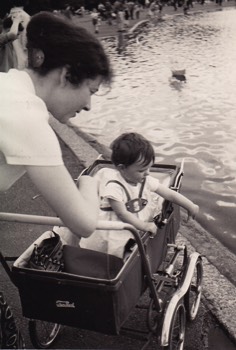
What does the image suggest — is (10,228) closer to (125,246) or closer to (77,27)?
(125,246)

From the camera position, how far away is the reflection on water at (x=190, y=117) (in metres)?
5.59

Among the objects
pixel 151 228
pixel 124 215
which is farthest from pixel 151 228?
pixel 124 215

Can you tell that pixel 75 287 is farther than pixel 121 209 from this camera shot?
No

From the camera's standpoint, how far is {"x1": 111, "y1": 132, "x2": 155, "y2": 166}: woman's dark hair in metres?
→ 2.84

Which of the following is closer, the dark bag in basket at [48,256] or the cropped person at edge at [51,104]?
the cropped person at edge at [51,104]

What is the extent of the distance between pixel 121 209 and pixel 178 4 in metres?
50.2

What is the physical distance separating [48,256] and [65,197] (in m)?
0.91

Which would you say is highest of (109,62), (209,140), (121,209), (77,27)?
(77,27)

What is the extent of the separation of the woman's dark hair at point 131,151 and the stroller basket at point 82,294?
1.84 feet

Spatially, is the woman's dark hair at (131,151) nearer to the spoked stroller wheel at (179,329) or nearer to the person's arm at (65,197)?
the spoked stroller wheel at (179,329)

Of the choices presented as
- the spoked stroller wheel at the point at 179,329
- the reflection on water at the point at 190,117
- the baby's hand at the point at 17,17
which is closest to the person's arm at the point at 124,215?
the spoked stroller wheel at the point at 179,329

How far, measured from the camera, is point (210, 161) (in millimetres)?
6477

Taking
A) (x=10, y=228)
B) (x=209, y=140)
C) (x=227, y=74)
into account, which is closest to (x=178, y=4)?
(x=227, y=74)

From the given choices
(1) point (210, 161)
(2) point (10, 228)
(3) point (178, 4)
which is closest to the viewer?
(2) point (10, 228)
